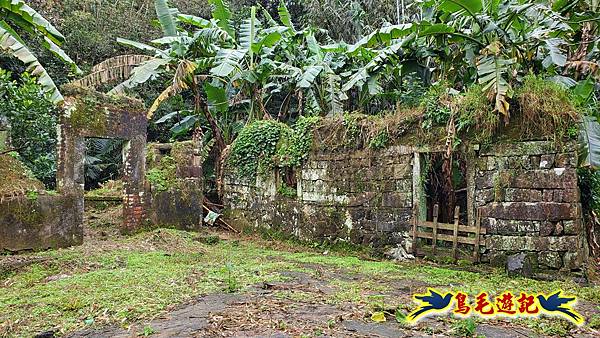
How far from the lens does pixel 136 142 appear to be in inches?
371

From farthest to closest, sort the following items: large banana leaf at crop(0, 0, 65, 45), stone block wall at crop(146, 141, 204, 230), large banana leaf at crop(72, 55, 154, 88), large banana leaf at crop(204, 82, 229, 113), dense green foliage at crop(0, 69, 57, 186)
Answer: large banana leaf at crop(204, 82, 229, 113) → stone block wall at crop(146, 141, 204, 230) → large banana leaf at crop(72, 55, 154, 88) → dense green foliage at crop(0, 69, 57, 186) → large banana leaf at crop(0, 0, 65, 45)

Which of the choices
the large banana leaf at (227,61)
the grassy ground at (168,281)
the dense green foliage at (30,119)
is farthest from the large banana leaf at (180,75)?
the grassy ground at (168,281)

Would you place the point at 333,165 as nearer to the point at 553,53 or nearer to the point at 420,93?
the point at 420,93

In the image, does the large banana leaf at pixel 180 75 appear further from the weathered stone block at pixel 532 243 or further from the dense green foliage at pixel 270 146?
the weathered stone block at pixel 532 243

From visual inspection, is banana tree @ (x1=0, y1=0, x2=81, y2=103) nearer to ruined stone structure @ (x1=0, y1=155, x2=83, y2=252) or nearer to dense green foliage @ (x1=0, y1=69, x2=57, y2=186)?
ruined stone structure @ (x1=0, y1=155, x2=83, y2=252)

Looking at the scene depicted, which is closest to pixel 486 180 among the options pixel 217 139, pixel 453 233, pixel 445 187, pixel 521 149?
pixel 521 149

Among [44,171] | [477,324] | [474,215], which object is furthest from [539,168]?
[44,171]

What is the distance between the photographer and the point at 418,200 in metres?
7.34

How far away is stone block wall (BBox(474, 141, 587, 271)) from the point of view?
19.6 ft

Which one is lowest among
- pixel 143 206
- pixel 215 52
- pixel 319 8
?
pixel 143 206

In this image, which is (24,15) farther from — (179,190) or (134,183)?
(179,190)

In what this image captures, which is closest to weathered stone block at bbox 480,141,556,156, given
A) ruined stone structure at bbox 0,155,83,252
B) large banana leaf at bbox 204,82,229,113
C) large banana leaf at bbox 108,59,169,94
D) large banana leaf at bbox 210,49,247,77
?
large banana leaf at bbox 210,49,247,77

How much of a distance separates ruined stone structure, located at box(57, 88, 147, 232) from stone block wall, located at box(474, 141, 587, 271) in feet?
21.9

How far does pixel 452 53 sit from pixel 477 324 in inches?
206
